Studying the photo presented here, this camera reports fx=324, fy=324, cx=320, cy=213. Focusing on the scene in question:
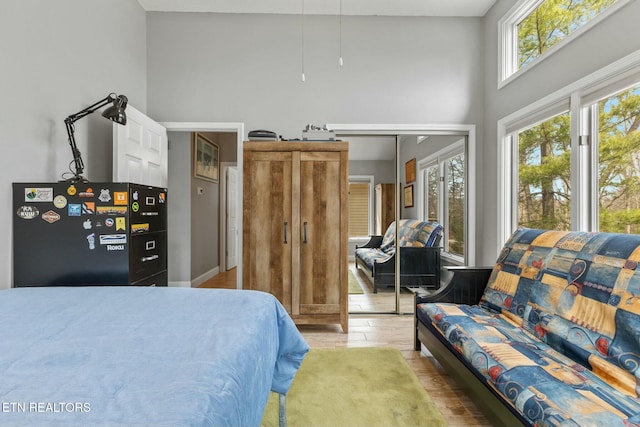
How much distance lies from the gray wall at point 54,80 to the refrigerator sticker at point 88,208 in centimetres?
38

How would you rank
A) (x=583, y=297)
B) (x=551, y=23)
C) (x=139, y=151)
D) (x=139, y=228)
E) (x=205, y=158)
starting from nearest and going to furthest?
(x=583, y=297)
(x=139, y=228)
(x=551, y=23)
(x=139, y=151)
(x=205, y=158)

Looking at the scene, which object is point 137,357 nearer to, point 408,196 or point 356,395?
point 356,395

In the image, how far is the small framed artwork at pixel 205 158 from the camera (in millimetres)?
4504

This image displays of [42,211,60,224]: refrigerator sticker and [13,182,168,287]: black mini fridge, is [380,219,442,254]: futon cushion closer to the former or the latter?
[13,182,168,287]: black mini fridge

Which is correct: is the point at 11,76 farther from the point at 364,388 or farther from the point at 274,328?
the point at 364,388

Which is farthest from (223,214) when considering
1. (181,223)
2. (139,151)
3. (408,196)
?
(408,196)

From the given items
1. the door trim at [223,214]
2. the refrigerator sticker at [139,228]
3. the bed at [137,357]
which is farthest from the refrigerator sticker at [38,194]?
the door trim at [223,214]

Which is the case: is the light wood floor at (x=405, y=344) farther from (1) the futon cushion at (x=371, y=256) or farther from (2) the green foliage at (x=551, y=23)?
(2) the green foliage at (x=551, y=23)

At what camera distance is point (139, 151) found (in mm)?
2801

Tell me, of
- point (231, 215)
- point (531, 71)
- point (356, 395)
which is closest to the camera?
point (356, 395)

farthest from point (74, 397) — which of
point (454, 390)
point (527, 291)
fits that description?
point (527, 291)

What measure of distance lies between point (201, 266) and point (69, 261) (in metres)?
2.92

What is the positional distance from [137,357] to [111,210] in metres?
1.56

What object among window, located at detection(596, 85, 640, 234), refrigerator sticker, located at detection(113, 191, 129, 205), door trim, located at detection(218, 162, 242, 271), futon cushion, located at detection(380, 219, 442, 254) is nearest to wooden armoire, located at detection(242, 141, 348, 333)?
futon cushion, located at detection(380, 219, 442, 254)
